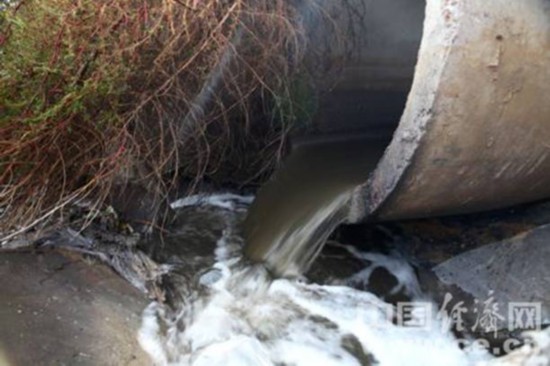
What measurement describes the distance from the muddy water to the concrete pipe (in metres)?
0.38

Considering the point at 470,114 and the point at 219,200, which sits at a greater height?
the point at 470,114

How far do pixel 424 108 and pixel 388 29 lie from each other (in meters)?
2.04

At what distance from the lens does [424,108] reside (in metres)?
2.70

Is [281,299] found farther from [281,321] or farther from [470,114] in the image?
[470,114]

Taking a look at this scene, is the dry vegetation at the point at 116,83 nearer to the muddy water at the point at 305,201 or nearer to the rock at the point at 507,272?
the muddy water at the point at 305,201

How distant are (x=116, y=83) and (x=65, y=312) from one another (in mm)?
1093

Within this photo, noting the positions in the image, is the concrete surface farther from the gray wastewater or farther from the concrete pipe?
the gray wastewater

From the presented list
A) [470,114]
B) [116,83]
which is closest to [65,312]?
[116,83]

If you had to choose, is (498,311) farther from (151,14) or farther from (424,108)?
(151,14)

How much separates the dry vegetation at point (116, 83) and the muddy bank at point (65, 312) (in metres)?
0.28

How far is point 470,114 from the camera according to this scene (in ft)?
8.89

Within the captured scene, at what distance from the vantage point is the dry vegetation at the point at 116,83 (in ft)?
9.80

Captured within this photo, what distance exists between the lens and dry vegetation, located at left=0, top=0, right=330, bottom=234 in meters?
2.99

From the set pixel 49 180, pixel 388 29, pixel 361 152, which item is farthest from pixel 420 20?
pixel 49 180
